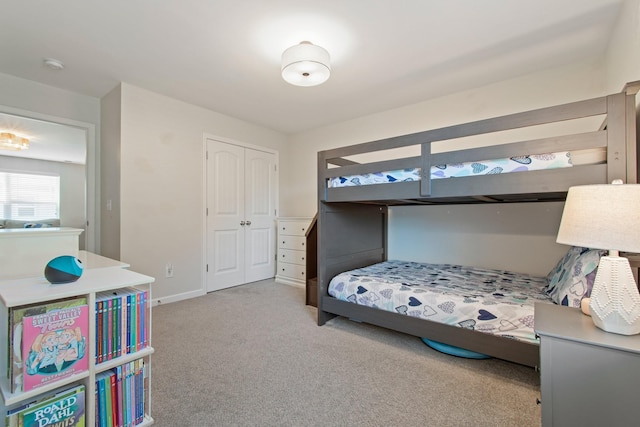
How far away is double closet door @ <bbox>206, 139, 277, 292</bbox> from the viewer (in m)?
3.54

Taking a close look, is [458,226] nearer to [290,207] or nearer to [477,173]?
[477,173]

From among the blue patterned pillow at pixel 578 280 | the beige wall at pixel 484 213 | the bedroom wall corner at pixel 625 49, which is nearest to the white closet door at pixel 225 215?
the beige wall at pixel 484 213

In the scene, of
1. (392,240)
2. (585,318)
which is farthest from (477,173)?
(392,240)

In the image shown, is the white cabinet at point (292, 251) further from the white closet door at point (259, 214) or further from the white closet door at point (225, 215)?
the white closet door at point (225, 215)

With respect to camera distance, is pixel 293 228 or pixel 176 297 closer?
pixel 176 297

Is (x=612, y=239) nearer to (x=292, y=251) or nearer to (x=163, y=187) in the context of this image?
(x=292, y=251)

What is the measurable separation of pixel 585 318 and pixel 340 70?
236 cm

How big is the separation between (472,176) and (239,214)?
2929 millimetres

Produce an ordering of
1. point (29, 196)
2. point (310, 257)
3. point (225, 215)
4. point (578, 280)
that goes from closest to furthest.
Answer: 1. point (578, 280)
2. point (29, 196)
3. point (310, 257)
4. point (225, 215)

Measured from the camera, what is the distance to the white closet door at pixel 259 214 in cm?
396

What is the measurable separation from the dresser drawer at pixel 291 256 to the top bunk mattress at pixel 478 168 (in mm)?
1730

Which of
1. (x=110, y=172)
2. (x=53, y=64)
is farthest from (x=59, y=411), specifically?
(x=53, y=64)

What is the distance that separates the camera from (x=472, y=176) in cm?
174

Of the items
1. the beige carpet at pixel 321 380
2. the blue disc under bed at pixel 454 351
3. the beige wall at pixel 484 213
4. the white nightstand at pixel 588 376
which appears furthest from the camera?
A: the beige wall at pixel 484 213
